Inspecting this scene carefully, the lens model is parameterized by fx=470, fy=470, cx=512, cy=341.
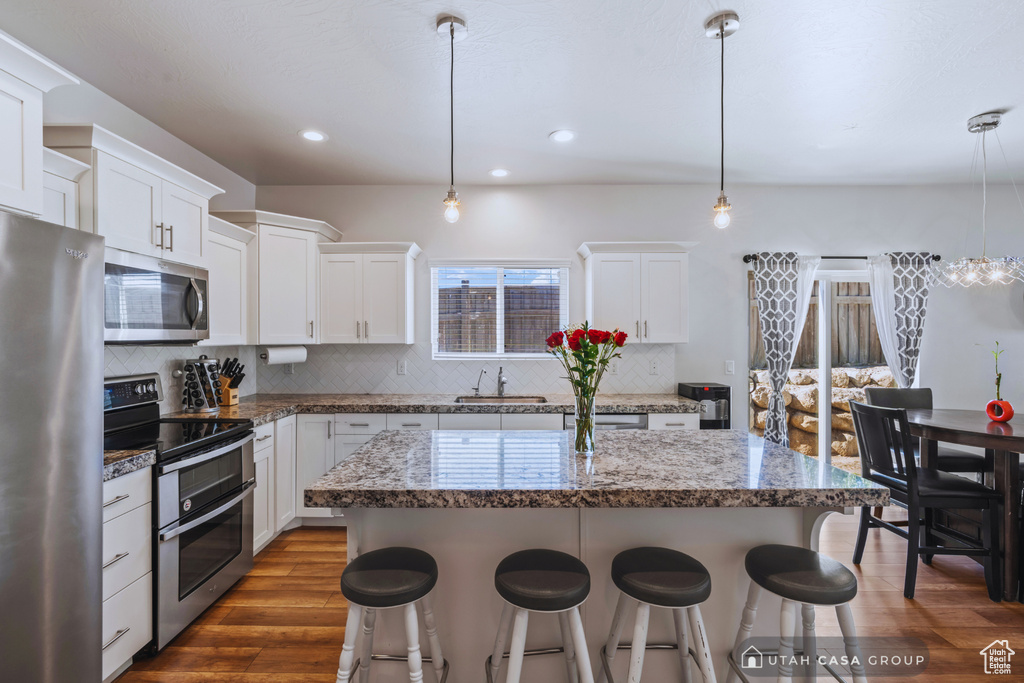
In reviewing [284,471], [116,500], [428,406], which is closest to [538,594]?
[116,500]

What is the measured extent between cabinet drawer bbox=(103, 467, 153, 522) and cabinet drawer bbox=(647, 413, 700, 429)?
2956 mm

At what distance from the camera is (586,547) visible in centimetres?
171

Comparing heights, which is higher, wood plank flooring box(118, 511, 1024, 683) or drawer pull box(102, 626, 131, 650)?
drawer pull box(102, 626, 131, 650)

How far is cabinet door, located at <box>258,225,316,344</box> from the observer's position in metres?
3.47

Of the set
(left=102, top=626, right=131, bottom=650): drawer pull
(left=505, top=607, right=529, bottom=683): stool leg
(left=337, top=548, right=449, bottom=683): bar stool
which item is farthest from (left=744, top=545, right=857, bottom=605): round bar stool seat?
(left=102, top=626, right=131, bottom=650): drawer pull

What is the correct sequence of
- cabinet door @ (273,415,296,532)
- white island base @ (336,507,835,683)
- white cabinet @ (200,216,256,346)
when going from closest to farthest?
white island base @ (336,507,835,683) < white cabinet @ (200,216,256,346) < cabinet door @ (273,415,296,532)

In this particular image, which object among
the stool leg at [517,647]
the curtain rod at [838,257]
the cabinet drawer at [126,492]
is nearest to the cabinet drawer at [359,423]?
the cabinet drawer at [126,492]

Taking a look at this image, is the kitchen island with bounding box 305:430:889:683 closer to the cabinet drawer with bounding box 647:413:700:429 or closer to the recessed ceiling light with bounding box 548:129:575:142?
the cabinet drawer with bounding box 647:413:700:429

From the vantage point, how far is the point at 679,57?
7.41 feet

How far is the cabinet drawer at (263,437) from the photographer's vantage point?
2.88m

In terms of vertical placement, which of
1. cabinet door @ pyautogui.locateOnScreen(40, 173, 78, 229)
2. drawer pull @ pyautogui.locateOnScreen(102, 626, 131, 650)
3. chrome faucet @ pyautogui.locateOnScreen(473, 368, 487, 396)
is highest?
cabinet door @ pyautogui.locateOnScreen(40, 173, 78, 229)

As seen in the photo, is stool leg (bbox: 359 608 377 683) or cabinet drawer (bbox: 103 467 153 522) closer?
stool leg (bbox: 359 608 377 683)

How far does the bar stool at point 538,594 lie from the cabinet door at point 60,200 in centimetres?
227

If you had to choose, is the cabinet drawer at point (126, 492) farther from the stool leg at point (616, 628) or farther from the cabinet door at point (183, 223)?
the stool leg at point (616, 628)
